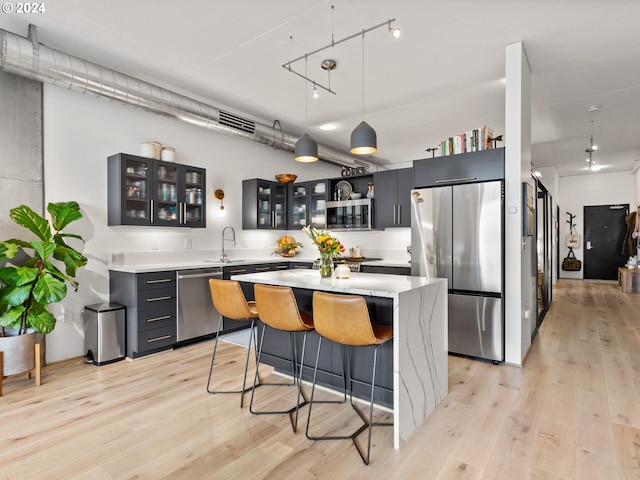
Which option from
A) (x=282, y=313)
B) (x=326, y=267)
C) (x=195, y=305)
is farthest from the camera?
(x=195, y=305)

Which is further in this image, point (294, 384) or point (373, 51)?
point (373, 51)

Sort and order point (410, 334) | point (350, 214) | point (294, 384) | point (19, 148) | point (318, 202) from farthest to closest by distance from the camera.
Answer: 1. point (318, 202)
2. point (350, 214)
3. point (19, 148)
4. point (294, 384)
5. point (410, 334)

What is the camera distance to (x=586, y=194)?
33.4 ft

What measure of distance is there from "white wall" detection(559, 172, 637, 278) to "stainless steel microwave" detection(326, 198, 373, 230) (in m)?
7.92

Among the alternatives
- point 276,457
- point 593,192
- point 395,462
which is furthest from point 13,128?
point 593,192

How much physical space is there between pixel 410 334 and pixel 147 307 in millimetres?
2877

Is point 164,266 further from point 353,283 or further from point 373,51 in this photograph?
point 373,51

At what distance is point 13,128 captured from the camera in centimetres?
347

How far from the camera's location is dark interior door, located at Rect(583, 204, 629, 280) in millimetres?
9773

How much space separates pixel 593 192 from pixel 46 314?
12.2 metres

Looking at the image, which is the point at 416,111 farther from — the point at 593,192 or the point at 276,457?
the point at 593,192

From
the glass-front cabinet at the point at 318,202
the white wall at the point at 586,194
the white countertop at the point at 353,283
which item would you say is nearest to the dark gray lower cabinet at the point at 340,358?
the white countertop at the point at 353,283

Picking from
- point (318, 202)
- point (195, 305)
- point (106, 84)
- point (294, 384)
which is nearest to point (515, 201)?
point (294, 384)
